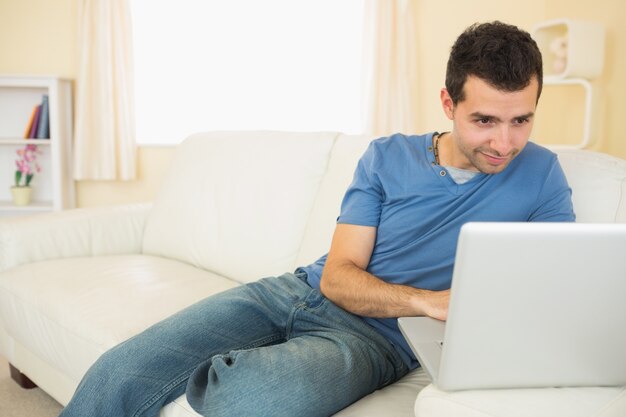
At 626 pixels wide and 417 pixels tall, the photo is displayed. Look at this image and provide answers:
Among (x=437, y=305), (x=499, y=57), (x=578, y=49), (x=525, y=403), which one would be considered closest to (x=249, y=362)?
(x=437, y=305)

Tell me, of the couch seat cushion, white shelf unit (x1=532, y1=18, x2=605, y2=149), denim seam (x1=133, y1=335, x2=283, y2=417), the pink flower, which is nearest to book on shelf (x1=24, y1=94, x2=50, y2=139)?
the pink flower

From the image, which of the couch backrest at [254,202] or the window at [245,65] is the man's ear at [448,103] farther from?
the window at [245,65]

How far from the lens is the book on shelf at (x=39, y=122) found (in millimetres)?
3871

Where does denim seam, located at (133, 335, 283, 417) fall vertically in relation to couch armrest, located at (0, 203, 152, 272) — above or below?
below

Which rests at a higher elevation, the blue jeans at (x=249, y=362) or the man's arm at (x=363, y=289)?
the man's arm at (x=363, y=289)

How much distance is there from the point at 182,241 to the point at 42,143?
6.32 ft

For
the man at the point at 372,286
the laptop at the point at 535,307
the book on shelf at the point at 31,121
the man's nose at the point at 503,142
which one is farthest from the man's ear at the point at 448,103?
the book on shelf at the point at 31,121

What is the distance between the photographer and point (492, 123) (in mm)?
1380

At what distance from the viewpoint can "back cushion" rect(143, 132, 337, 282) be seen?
6.97ft

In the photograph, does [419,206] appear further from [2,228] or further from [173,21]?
[173,21]

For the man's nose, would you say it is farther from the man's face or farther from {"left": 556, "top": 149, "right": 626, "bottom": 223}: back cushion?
{"left": 556, "top": 149, "right": 626, "bottom": 223}: back cushion

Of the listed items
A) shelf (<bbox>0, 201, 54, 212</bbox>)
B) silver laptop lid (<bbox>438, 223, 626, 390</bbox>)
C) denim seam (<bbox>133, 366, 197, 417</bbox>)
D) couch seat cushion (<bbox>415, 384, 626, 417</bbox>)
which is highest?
silver laptop lid (<bbox>438, 223, 626, 390</bbox>)

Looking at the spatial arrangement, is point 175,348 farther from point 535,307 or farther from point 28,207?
point 28,207

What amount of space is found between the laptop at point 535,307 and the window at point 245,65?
10.8 feet
